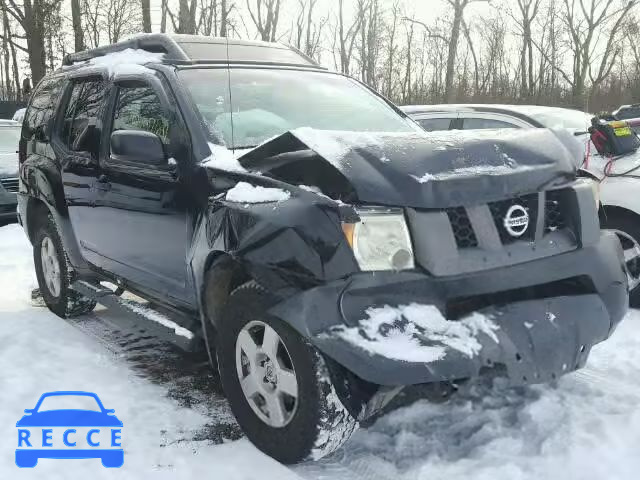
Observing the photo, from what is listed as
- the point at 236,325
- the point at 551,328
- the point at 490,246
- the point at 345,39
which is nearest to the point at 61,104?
the point at 236,325

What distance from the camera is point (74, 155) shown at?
14.0 ft

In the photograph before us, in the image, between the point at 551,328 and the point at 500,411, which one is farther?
the point at 500,411

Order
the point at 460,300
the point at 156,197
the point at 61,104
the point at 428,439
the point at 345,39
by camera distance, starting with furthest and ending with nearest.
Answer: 1. the point at 345,39
2. the point at 61,104
3. the point at 156,197
4. the point at 428,439
5. the point at 460,300

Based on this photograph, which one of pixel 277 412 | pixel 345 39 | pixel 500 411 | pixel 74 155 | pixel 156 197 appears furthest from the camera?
pixel 345 39

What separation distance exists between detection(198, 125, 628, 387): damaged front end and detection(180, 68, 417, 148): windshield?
60 centimetres

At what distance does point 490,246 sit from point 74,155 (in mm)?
2993

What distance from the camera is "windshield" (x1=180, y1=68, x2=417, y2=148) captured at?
333 cm

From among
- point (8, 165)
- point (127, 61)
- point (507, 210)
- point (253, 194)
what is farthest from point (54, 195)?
point (8, 165)

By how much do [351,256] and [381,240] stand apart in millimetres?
149

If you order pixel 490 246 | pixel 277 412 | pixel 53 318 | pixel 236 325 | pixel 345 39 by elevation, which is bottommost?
pixel 53 318

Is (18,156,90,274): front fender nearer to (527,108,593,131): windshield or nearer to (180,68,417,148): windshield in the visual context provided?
(180,68,417,148): windshield

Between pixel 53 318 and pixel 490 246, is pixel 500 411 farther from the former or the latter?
pixel 53 318

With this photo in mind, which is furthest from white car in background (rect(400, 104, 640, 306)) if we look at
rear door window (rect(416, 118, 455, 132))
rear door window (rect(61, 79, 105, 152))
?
rear door window (rect(61, 79, 105, 152))

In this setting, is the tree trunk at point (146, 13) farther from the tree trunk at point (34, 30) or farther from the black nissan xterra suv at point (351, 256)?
the black nissan xterra suv at point (351, 256)
